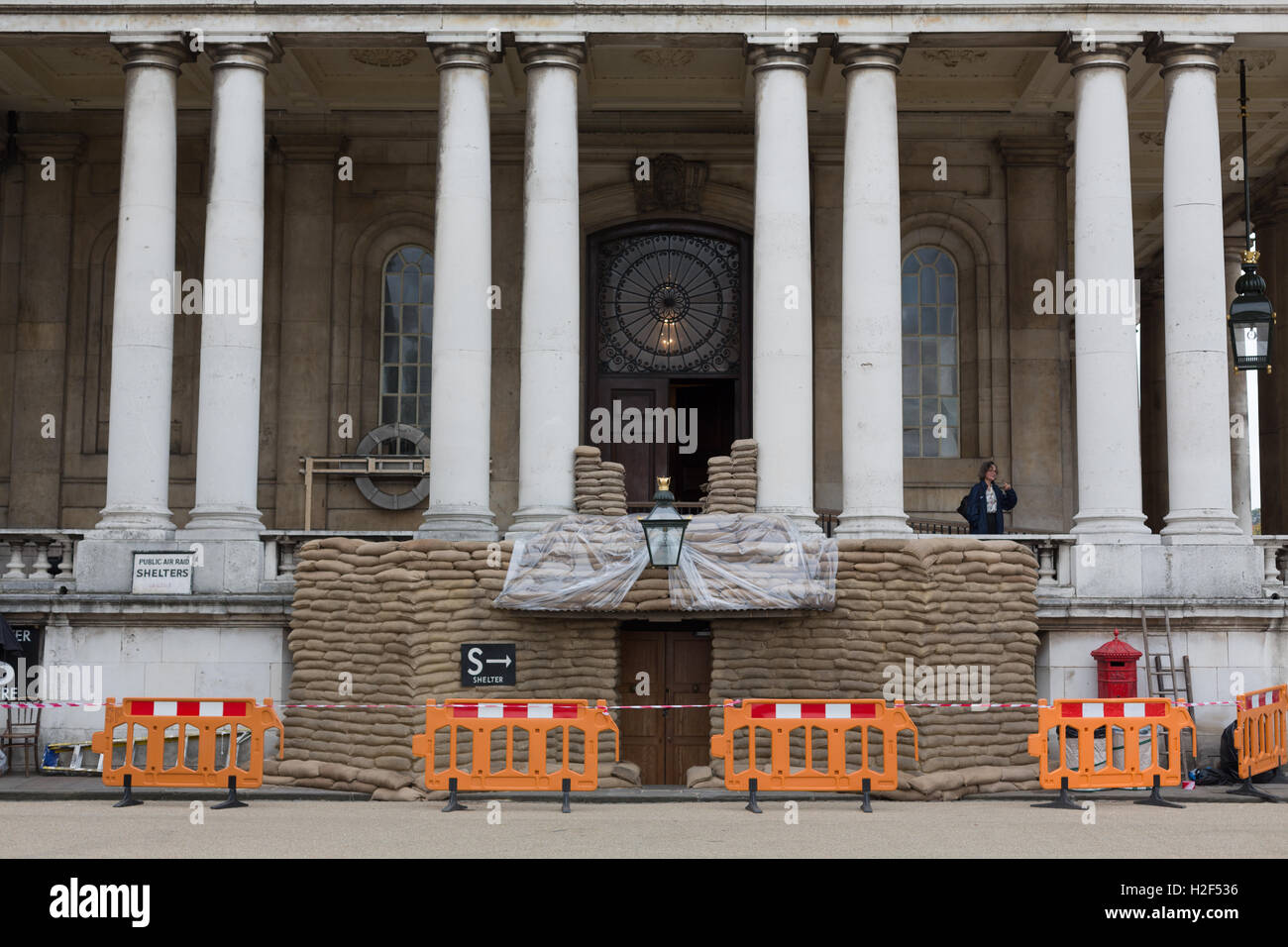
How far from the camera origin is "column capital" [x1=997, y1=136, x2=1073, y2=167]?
3091cm

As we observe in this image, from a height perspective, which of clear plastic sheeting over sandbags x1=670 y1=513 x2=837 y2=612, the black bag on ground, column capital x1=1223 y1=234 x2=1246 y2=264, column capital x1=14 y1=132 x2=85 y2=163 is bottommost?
the black bag on ground

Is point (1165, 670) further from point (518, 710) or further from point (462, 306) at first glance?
point (462, 306)

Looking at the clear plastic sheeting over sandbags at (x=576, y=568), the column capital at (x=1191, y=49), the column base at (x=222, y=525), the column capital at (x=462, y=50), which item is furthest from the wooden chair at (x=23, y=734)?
the column capital at (x=1191, y=49)

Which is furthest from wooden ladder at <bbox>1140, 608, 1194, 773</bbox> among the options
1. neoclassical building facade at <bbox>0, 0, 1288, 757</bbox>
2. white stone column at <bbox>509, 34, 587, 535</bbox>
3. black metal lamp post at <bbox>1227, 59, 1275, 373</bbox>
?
white stone column at <bbox>509, 34, 587, 535</bbox>

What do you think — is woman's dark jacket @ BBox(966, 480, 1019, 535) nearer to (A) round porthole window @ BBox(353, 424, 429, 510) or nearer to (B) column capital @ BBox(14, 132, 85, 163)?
(A) round porthole window @ BBox(353, 424, 429, 510)

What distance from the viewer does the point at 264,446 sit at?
3030cm

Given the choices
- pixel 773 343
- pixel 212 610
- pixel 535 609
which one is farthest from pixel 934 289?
pixel 212 610

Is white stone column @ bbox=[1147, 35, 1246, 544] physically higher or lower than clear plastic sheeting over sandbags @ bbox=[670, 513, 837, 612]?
higher

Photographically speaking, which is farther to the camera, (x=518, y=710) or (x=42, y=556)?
(x=42, y=556)

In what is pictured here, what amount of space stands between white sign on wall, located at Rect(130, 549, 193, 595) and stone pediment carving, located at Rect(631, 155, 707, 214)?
11477 mm

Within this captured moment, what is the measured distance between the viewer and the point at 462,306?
25.0m

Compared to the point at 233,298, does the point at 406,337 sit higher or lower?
higher

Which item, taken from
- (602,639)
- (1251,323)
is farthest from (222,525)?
(1251,323)

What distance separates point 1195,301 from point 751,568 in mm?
8377
